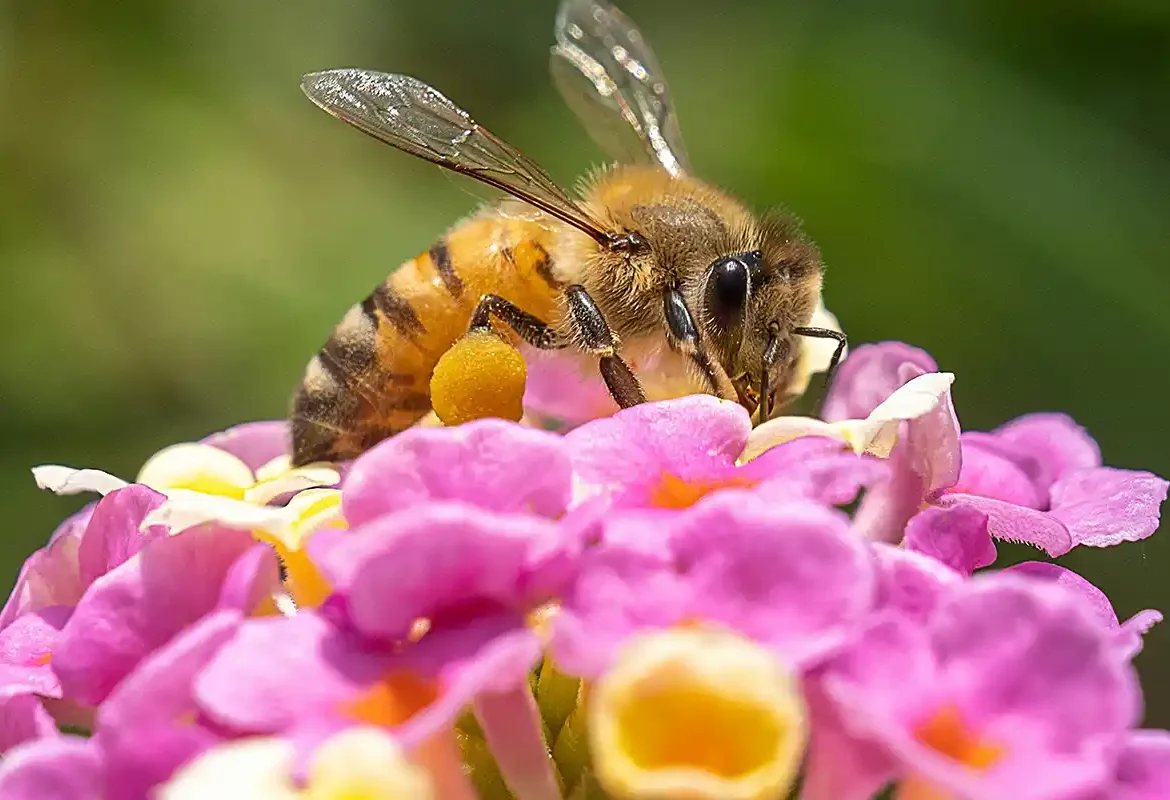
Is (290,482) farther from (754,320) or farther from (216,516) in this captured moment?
(754,320)

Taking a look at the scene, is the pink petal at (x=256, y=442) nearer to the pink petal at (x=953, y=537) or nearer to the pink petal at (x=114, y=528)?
the pink petal at (x=114, y=528)

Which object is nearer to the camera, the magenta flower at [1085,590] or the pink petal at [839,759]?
the pink petal at [839,759]

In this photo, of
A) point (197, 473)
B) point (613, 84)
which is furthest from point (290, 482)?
point (613, 84)

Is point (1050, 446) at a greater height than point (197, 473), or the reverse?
point (1050, 446)

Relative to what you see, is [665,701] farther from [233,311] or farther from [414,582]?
[233,311]

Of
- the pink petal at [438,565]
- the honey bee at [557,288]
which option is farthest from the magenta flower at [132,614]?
the honey bee at [557,288]

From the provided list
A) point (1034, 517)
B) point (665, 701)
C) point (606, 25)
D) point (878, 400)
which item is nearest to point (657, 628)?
point (665, 701)

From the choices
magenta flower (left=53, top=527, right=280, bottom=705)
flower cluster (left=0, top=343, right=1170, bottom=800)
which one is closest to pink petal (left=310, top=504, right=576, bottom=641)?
flower cluster (left=0, top=343, right=1170, bottom=800)
